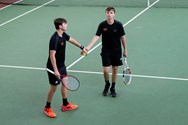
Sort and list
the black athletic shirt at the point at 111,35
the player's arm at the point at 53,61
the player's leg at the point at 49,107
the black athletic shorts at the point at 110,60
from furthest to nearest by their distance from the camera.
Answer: the black athletic shorts at the point at 110,60
the black athletic shirt at the point at 111,35
the player's leg at the point at 49,107
the player's arm at the point at 53,61

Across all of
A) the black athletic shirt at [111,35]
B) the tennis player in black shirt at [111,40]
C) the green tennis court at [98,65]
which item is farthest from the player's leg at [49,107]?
the black athletic shirt at [111,35]

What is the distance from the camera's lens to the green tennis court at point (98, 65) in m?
8.09

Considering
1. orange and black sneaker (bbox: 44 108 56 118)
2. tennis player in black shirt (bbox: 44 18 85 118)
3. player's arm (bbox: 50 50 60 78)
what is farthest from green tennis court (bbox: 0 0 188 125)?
player's arm (bbox: 50 50 60 78)

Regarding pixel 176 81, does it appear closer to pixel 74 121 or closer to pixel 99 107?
pixel 99 107

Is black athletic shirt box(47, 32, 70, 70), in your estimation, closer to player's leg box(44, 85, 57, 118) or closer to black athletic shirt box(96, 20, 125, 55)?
player's leg box(44, 85, 57, 118)

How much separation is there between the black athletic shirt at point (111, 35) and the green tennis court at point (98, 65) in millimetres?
1005

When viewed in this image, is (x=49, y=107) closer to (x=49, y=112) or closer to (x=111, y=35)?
(x=49, y=112)

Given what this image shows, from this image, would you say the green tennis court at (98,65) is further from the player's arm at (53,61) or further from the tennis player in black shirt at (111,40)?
the player's arm at (53,61)

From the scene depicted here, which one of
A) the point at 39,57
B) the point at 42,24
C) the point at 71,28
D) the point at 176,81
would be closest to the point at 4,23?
the point at 42,24

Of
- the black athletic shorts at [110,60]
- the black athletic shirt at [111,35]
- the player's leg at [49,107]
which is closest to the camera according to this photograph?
the player's leg at [49,107]

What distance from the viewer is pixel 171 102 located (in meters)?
8.41

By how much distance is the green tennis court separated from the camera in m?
8.09

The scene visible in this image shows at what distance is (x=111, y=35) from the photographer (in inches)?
333

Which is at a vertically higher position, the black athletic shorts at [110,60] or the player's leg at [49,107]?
the black athletic shorts at [110,60]
